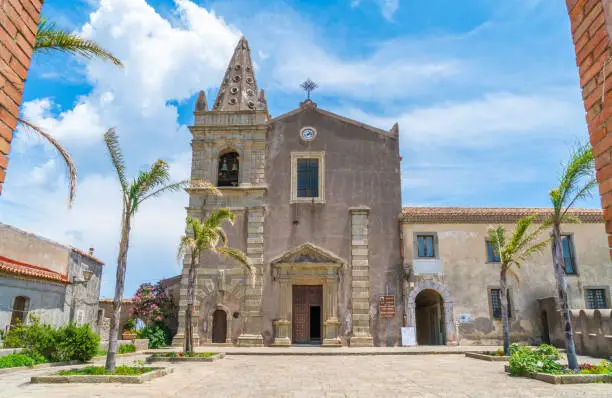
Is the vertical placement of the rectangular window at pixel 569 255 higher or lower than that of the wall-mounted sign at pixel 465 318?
A: higher

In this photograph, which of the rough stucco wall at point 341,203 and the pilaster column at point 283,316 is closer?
the pilaster column at point 283,316

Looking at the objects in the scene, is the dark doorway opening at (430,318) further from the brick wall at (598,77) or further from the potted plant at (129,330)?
the brick wall at (598,77)

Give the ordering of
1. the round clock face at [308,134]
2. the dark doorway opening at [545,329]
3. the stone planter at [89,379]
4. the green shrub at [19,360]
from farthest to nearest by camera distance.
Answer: the round clock face at [308,134], the dark doorway opening at [545,329], the green shrub at [19,360], the stone planter at [89,379]

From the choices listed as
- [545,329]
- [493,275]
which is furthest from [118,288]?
[545,329]

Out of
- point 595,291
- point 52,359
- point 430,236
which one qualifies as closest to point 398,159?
point 430,236

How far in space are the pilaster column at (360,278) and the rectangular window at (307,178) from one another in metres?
2.14

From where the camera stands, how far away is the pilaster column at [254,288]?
21.5m

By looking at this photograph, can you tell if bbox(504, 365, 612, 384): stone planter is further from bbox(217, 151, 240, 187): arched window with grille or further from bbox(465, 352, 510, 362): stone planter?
bbox(217, 151, 240, 187): arched window with grille

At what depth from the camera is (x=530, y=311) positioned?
21.6 metres

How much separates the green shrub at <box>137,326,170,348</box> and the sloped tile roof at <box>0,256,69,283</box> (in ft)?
13.9

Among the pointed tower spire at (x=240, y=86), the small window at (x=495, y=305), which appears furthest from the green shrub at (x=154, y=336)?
the small window at (x=495, y=305)

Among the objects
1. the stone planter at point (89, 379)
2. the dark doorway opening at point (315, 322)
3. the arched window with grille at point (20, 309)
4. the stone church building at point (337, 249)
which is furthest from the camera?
the dark doorway opening at point (315, 322)

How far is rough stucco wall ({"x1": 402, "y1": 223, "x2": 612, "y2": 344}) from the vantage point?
21.5 meters

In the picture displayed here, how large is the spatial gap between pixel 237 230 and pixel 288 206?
2.67 metres
